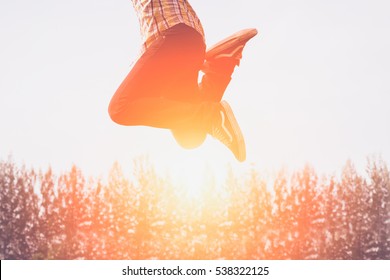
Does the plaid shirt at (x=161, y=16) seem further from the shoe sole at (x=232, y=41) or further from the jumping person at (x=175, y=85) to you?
the shoe sole at (x=232, y=41)

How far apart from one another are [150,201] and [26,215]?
225 cm

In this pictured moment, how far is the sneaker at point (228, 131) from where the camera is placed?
121 inches

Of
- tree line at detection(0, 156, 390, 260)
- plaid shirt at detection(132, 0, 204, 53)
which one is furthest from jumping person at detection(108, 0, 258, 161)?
tree line at detection(0, 156, 390, 260)

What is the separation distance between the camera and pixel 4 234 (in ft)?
32.2

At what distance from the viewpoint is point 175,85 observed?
3.10 metres

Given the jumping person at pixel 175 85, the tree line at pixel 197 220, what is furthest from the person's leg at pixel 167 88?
the tree line at pixel 197 220

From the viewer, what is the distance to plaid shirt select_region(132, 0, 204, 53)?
9.63ft

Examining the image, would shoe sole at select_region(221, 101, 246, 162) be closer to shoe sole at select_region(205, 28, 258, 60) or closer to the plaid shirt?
shoe sole at select_region(205, 28, 258, 60)

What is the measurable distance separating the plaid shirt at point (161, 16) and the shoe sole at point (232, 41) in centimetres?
29

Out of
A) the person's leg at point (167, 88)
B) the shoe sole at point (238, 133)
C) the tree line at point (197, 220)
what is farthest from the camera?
the tree line at point (197, 220)

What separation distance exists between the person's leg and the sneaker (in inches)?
2.4

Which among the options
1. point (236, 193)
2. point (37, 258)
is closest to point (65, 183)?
point (37, 258)

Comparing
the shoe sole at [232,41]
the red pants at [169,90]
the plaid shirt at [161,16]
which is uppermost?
the plaid shirt at [161,16]
